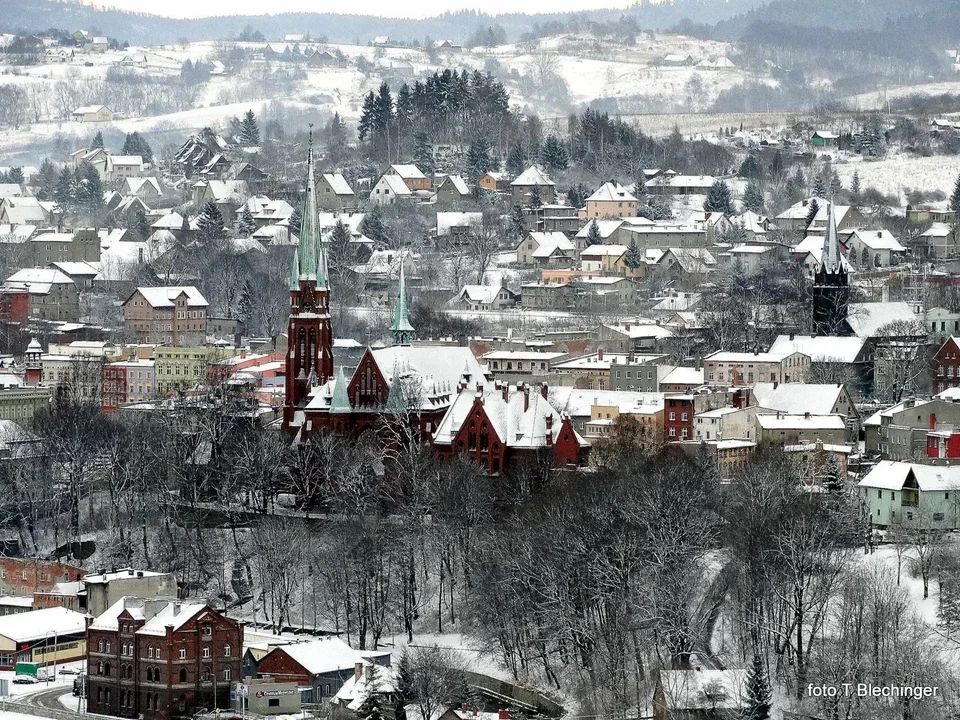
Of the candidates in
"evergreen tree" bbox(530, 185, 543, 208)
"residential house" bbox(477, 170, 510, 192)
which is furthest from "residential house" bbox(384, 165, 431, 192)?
"evergreen tree" bbox(530, 185, 543, 208)

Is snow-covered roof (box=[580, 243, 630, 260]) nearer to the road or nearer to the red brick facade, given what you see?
the red brick facade

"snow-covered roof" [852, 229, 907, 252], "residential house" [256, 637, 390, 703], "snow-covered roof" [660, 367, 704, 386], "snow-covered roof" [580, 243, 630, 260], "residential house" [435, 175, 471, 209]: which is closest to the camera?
"residential house" [256, 637, 390, 703]

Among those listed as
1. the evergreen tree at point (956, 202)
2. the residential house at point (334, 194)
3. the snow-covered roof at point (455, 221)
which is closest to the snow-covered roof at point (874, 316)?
the evergreen tree at point (956, 202)

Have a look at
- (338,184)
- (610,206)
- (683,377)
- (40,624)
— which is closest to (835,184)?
(610,206)

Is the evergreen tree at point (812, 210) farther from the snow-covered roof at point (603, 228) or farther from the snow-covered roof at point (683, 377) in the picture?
the snow-covered roof at point (683, 377)

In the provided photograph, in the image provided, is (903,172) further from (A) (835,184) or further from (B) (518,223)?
(B) (518,223)

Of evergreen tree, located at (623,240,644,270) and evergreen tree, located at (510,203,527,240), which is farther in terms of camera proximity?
evergreen tree, located at (510,203,527,240)

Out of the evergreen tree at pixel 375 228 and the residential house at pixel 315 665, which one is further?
the evergreen tree at pixel 375 228
